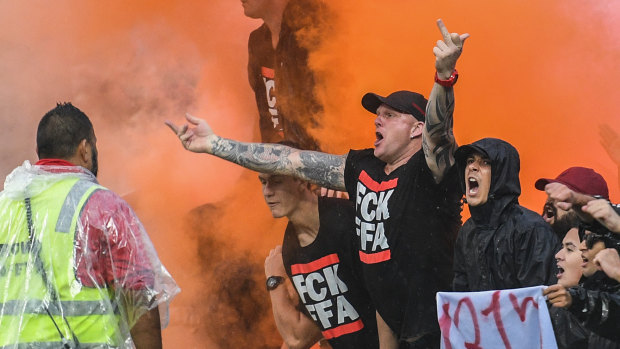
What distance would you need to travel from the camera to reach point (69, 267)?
12.9 feet

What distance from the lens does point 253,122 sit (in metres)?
7.41

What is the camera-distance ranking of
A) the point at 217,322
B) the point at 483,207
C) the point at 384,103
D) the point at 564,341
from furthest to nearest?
the point at 217,322 < the point at 384,103 < the point at 483,207 < the point at 564,341

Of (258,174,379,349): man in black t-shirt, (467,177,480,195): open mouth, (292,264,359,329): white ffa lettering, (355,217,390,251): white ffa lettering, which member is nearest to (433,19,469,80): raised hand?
(467,177,480,195): open mouth

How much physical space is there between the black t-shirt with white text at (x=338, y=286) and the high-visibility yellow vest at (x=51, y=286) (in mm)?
1681

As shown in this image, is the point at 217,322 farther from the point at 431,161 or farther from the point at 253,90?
the point at 431,161

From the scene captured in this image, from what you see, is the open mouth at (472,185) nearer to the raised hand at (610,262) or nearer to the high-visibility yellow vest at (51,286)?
the raised hand at (610,262)

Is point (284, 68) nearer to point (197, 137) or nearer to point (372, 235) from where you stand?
point (197, 137)

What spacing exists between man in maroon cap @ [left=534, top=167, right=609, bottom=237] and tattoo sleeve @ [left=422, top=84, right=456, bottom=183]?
508mm

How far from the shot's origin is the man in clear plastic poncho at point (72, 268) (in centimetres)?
392

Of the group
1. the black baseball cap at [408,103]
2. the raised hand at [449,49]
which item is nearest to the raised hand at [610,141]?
the black baseball cap at [408,103]

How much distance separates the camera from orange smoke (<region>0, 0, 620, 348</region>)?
6.84 metres

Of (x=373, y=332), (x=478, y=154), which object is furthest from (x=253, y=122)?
(x=478, y=154)

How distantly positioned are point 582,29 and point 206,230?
3.20 metres

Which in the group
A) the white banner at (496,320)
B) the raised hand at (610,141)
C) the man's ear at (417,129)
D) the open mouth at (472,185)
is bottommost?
the white banner at (496,320)
